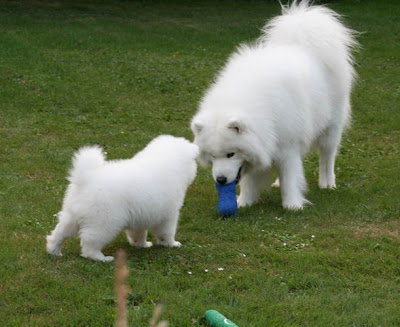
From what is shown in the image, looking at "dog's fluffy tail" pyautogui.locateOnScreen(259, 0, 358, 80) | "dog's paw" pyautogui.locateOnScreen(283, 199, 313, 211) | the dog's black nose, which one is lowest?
"dog's paw" pyautogui.locateOnScreen(283, 199, 313, 211)

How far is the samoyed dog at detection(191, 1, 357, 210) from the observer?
20.9ft

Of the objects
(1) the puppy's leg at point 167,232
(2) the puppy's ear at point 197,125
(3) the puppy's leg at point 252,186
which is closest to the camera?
(1) the puppy's leg at point 167,232

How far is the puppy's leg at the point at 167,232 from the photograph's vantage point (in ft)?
17.2

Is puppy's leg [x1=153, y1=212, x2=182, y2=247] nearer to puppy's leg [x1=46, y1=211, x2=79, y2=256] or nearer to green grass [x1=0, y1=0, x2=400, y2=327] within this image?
green grass [x1=0, y1=0, x2=400, y2=327]

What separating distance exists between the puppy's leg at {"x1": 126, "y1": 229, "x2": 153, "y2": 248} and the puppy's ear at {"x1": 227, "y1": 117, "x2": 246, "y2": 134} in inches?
56.9

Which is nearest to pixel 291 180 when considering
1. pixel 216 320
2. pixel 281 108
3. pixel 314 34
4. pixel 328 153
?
pixel 281 108

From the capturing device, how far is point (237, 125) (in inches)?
245

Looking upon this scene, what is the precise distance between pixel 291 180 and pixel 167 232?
2015 millimetres

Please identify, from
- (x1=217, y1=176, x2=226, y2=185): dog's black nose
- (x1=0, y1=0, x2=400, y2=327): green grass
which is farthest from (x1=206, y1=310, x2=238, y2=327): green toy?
(x1=217, y1=176, x2=226, y2=185): dog's black nose

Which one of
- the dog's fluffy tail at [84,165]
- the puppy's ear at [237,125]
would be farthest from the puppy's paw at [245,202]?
the dog's fluffy tail at [84,165]

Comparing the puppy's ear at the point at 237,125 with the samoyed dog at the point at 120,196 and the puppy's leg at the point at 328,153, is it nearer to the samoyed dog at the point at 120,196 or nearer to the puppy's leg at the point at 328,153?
the samoyed dog at the point at 120,196

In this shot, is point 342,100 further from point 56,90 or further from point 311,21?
point 56,90

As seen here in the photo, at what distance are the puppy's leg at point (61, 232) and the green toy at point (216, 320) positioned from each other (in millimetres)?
1371

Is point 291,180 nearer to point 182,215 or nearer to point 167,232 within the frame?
point 182,215
